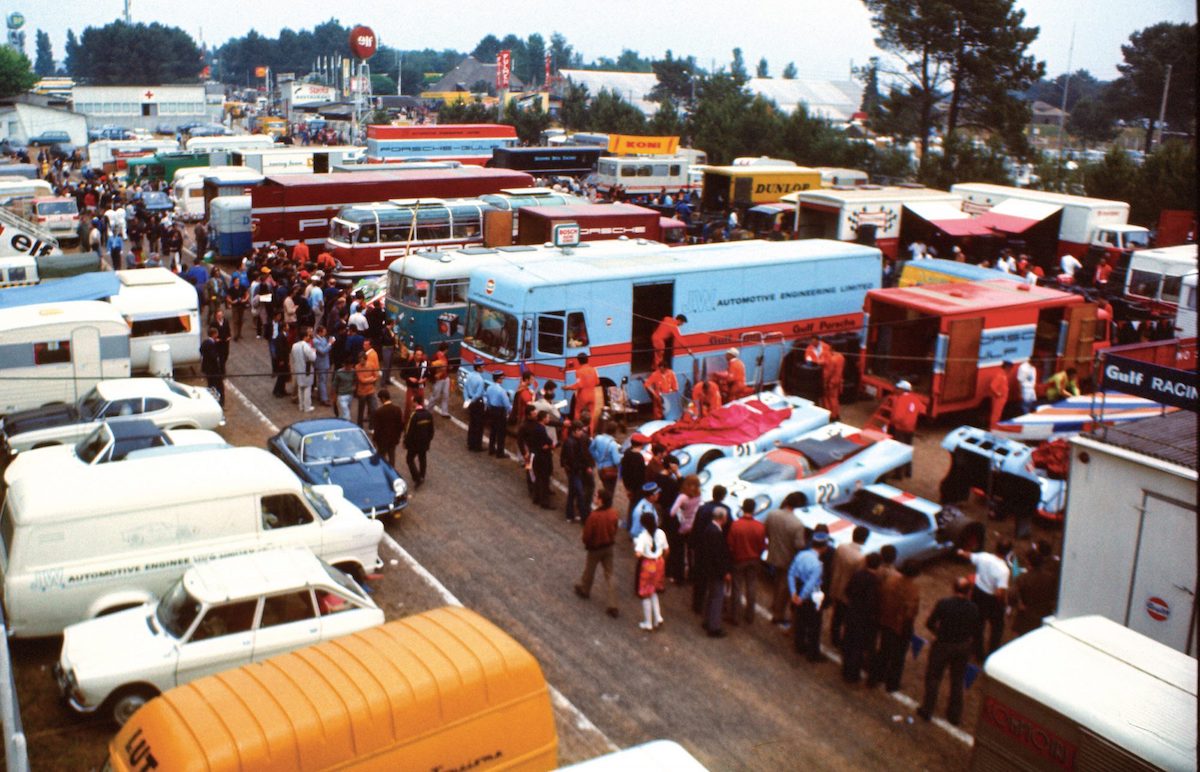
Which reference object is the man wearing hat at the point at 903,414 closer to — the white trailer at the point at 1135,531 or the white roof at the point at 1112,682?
the white trailer at the point at 1135,531

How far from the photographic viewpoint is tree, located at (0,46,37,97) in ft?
296

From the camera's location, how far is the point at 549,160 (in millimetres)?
47938

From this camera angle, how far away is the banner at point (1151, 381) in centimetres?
991

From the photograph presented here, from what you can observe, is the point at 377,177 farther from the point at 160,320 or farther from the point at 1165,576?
the point at 1165,576

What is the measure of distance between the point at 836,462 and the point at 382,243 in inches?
652

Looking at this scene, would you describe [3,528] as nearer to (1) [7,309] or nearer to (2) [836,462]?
(1) [7,309]

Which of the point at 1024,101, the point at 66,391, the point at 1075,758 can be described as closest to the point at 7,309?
the point at 66,391

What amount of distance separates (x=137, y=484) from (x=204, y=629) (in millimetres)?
2387

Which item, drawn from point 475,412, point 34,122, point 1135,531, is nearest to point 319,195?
point 475,412

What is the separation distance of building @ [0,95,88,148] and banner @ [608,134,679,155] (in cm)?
4943

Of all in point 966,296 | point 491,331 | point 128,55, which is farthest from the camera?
point 128,55

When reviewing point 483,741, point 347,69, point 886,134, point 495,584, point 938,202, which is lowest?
point 495,584

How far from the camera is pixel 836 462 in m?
14.1

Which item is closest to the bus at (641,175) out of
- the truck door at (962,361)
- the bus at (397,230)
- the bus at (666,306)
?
the bus at (397,230)
